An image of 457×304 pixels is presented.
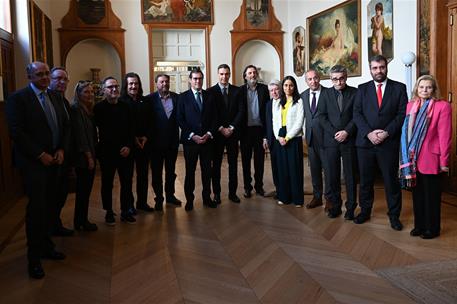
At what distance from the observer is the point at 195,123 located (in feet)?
17.7

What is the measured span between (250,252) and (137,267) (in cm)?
98

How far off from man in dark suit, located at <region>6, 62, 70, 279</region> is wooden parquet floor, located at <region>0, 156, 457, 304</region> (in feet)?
1.15

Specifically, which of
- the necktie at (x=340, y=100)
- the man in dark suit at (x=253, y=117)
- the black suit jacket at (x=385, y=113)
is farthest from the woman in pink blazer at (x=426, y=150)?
the man in dark suit at (x=253, y=117)

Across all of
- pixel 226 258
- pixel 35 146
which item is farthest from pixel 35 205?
pixel 226 258

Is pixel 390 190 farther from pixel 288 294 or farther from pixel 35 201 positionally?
pixel 35 201

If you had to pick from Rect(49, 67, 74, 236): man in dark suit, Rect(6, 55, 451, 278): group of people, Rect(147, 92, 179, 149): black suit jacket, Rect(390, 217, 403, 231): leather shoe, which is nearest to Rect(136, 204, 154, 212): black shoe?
Rect(6, 55, 451, 278): group of people

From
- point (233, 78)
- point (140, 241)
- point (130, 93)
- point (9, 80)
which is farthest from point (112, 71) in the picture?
point (140, 241)

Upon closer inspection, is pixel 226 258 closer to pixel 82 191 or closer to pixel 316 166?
pixel 82 191

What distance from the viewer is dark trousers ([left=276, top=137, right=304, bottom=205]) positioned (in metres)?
5.46

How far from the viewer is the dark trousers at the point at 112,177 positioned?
15.8 ft

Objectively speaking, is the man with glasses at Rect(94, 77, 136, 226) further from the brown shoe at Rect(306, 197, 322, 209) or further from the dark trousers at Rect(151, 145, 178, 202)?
the brown shoe at Rect(306, 197, 322, 209)

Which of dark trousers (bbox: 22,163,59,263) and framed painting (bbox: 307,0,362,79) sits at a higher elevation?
framed painting (bbox: 307,0,362,79)

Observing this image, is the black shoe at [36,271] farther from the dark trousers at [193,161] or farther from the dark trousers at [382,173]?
the dark trousers at [382,173]

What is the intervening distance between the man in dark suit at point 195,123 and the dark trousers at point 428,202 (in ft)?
7.89
